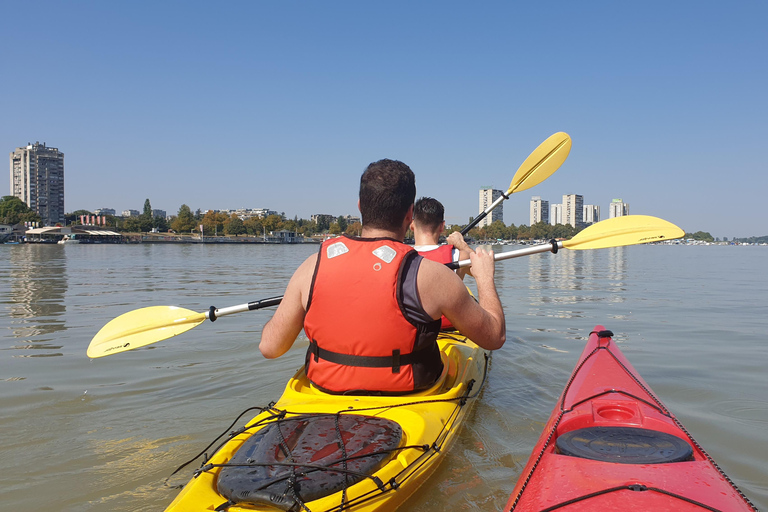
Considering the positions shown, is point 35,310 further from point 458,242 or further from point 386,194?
point 386,194

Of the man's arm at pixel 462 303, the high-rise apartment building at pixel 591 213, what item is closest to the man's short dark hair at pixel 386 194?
the man's arm at pixel 462 303

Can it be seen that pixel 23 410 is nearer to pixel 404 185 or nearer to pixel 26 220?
pixel 404 185

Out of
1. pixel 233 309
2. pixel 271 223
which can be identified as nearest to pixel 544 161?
pixel 233 309

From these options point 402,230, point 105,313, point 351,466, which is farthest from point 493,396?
point 105,313

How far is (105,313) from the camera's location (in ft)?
32.1

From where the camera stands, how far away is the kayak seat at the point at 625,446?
2.14m

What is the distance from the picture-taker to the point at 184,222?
11631cm

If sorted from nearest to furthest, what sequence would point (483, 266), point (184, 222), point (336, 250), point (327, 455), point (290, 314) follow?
point (327, 455) → point (336, 250) → point (290, 314) → point (483, 266) → point (184, 222)

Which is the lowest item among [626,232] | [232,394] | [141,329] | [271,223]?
[232,394]

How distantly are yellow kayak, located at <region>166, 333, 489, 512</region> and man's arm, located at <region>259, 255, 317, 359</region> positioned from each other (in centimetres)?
33

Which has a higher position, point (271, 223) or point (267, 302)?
point (271, 223)

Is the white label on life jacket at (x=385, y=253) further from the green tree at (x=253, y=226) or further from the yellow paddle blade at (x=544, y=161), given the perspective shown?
the green tree at (x=253, y=226)

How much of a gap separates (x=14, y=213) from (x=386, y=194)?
408ft

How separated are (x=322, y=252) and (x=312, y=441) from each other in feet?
3.04
